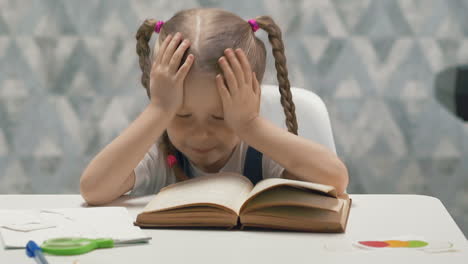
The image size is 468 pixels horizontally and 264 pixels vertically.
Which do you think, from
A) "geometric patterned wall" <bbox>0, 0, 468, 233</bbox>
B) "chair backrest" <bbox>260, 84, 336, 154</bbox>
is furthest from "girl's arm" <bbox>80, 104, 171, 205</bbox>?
Result: "geometric patterned wall" <bbox>0, 0, 468, 233</bbox>

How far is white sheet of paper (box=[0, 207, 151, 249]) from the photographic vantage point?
0.95 m

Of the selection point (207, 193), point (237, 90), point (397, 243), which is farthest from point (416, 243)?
point (237, 90)

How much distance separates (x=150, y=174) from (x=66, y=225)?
0.41 metres

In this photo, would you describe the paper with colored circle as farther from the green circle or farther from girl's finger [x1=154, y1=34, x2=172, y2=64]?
girl's finger [x1=154, y1=34, x2=172, y2=64]

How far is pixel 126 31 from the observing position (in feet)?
7.13

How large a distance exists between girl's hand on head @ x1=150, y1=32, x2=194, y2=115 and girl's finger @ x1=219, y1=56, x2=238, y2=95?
5 centimetres

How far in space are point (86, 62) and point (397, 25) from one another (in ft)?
2.97

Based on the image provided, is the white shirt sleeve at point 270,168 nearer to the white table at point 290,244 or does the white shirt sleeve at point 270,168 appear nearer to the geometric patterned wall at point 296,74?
the white table at point 290,244

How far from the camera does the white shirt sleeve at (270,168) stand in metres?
1.39

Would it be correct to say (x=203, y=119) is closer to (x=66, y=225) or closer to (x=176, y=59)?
(x=176, y=59)

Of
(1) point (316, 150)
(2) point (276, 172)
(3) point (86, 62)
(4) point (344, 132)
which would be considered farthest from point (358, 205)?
(3) point (86, 62)

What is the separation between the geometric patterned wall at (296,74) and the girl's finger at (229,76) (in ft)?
3.13

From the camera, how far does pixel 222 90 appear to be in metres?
1.23

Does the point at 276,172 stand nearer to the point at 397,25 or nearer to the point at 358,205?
the point at 358,205
